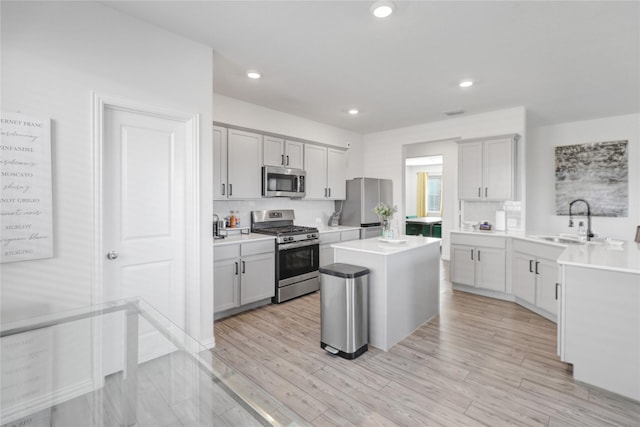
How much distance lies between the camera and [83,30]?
2154mm

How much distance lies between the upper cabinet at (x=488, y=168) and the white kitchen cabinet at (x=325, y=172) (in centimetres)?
200

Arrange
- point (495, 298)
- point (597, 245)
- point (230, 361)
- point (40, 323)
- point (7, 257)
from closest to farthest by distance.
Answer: point (40, 323) → point (7, 257) → point (230, 361) → point (597, 245) → point (495, 298)

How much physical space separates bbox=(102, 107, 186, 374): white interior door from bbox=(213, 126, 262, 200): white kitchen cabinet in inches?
47.1

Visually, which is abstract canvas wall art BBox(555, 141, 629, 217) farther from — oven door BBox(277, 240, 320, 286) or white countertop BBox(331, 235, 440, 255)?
oven door BBox(277, 240, 320, 286)

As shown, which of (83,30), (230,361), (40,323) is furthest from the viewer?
(230,361)

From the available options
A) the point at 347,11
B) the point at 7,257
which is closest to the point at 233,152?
the point at 347,11

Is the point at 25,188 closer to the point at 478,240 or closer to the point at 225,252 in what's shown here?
the point at 225,252

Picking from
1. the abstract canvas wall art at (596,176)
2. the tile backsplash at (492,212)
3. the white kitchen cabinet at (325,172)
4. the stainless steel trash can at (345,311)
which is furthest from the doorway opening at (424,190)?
the stainless steel trash can at (345,311)

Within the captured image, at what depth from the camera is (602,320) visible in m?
2.21

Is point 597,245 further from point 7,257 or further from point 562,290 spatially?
point 7,257

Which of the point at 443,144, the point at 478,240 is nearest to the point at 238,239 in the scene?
the point at 478,240

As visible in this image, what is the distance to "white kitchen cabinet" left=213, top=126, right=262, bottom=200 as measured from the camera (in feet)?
12.9

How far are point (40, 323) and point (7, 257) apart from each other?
22.8 inches

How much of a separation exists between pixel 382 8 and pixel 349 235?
3.64 meters
